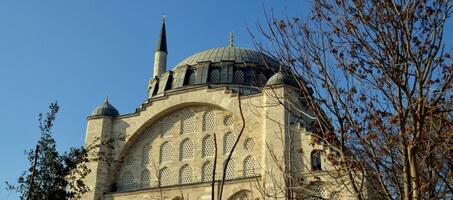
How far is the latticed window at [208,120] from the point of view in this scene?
2263 centimetres

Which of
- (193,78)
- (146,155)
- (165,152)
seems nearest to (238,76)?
(193,78)

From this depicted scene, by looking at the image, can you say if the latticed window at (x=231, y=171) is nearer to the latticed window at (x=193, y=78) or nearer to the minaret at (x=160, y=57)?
the latticed window at (x=193, y=78)

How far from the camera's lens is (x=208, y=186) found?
69.2 feet

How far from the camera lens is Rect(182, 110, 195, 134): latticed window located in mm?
23016

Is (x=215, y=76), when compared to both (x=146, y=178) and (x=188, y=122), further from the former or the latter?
(x=146, y=178)

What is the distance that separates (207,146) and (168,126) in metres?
2.11

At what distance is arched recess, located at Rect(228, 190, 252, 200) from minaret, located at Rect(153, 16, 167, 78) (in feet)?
33.7

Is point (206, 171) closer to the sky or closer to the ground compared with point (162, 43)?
closer to the ground

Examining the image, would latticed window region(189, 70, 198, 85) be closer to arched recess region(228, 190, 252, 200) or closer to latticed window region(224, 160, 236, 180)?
latticed window region(224, 160, 236, 180)

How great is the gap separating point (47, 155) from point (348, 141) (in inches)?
352

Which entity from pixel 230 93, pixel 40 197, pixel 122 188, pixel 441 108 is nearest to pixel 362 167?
pixel 441 108

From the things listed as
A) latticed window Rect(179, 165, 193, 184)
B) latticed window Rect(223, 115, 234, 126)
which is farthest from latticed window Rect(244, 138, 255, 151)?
latticed window Rect(179, 165, 193, 184)

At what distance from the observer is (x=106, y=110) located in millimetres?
24141

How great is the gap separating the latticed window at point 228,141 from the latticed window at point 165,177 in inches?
97.1
